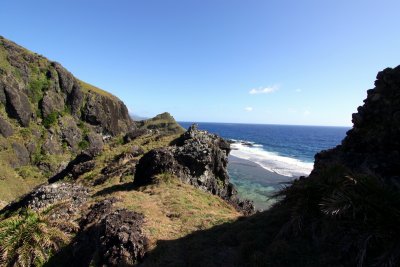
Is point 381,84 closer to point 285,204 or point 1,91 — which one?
point 285,204

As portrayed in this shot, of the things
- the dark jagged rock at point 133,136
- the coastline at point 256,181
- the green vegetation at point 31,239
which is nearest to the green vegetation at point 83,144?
the dark jagged rock at point 133,136

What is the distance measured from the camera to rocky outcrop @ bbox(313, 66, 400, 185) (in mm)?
10759

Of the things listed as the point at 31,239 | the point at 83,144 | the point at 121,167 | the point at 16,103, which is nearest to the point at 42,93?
the point at 16,103

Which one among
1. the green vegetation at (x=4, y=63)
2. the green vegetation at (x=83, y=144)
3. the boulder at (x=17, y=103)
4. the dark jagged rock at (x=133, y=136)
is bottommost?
the green vegetation at (x=83, y=144)

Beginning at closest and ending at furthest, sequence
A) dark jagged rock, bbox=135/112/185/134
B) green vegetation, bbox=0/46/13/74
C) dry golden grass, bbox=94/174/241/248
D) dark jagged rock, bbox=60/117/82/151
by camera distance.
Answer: dry golden grass, bbox=94/174/241/248 < green vegetation, bbox=0/46/13/74 < dark jagged rock, bbox=60/117/82/151 < dark jagged rock, bbox=135/112/185/134

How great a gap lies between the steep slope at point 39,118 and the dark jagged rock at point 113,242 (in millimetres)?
38022

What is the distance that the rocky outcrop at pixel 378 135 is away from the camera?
10.8 m

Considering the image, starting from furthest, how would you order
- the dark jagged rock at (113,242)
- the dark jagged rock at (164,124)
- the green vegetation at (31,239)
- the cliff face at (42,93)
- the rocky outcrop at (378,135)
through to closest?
the dark jagged rock at (164,124)
the cliff face at (42,93)
the green vegetation at (31,239)
the dark jagged rock at (113,242)
the rocky outcrop at (378,135)

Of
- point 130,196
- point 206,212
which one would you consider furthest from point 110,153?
point 206,212

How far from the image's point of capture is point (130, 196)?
18.2 m

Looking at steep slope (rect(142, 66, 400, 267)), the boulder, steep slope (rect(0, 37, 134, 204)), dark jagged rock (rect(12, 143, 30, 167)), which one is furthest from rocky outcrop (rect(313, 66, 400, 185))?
the boulder

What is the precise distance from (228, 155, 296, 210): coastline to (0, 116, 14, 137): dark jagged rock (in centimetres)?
4223

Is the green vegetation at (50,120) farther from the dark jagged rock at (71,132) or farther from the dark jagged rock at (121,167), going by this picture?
the dark jagged rock at (121,167)

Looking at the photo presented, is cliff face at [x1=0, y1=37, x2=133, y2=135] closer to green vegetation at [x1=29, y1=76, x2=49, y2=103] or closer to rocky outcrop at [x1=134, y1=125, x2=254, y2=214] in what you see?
green vegetation at [x1=29, y1=76, x2=49, y2=103]
